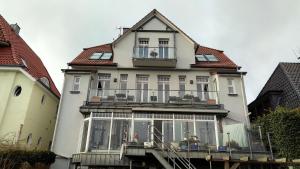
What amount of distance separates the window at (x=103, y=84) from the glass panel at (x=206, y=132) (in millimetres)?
6882

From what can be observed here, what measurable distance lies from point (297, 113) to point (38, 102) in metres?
17.6

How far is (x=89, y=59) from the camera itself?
69.3 ft

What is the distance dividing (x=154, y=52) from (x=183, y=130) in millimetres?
6680

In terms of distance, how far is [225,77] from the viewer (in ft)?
64.0

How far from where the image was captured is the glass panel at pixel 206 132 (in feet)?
52.9

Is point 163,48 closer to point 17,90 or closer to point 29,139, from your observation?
point 17,90

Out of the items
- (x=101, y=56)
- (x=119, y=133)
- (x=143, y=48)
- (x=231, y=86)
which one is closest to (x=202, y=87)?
(x=231, y=86)

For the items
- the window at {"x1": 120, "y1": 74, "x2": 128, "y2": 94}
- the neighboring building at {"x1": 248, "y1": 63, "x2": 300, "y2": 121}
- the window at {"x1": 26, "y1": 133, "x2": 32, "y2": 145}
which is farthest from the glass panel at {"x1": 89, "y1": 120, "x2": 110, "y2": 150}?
the neighboring building at {"x1": 248, "y1": 63, "x2": 300, "y2": 121}

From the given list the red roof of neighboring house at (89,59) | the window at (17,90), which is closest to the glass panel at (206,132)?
the red roof of neighboring house at (89,59)

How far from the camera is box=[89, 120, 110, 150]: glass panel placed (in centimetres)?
1617

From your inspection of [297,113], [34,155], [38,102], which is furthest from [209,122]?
[38,102]

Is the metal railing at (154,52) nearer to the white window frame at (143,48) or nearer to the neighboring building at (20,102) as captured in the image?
the white window frame at (143,48)

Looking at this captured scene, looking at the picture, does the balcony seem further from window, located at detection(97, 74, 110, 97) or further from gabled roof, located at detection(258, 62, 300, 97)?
gabled roof, located at detection(258, 62, 300, 97)

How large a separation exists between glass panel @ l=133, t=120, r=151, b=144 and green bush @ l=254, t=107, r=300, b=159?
7.22 meters
